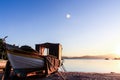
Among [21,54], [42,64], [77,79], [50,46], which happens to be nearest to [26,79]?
[42,64]

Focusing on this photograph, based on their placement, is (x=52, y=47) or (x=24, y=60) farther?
(x=52, y=47)

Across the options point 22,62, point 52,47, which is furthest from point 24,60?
point 52,47

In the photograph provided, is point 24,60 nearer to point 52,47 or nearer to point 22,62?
point 22,62

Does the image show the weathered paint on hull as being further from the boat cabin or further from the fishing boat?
the boat cabin

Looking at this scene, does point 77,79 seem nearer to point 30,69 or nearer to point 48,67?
point 48,67

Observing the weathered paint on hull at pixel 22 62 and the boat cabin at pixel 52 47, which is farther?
the boat cabin at pixel 52 47

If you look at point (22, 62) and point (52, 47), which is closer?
point (22, 62)

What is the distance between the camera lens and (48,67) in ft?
57.5

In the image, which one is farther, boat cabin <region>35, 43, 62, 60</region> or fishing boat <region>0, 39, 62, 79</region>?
boat cabin <region>35, 43, 62, 60</region>

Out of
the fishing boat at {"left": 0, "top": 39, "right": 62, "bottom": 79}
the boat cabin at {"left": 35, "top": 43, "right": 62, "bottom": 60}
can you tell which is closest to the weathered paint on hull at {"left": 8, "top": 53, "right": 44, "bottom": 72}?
the fishing boat at {"left": 0, "top": 39, "right": 62, "bottom": 79}

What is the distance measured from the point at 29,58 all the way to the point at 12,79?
3.40 metres

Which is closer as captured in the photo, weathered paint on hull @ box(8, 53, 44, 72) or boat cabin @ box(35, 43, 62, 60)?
weathered paint on hull @ box(8, 53, 44, 72)

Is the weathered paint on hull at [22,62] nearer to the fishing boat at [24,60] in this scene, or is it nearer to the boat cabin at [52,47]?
the fishing boat at [24,60]

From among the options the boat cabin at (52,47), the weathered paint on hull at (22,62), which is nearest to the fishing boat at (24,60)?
the weathered paint on hull at (22,62)
